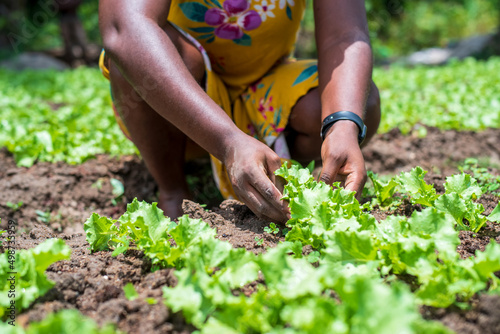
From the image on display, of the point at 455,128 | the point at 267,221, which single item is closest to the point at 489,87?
the point at 455,128

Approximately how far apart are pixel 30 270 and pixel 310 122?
1502 millimetres

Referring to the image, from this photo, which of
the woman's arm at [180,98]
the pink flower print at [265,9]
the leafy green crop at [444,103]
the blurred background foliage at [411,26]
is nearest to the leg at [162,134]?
the woman's arm at [180,98]

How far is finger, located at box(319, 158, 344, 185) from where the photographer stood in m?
1.77

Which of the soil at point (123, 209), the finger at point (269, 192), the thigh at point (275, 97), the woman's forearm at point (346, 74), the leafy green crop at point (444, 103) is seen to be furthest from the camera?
the leafy green crop at point (444, 103)

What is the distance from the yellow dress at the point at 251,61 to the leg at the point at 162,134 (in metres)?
0.14

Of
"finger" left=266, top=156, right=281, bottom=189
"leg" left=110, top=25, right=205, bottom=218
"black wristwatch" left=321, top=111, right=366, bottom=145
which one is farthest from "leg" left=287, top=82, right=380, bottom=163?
"finger" left=266, top=156, right=281, bottom=189

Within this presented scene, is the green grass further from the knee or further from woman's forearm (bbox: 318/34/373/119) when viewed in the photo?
woman's forearm (bbox: 318/34/373/119)

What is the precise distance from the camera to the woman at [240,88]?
1732mm

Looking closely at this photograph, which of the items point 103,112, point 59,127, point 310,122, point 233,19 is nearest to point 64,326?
point 310,122

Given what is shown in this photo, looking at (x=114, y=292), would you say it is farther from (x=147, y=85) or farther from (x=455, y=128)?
(x=455, y=128)

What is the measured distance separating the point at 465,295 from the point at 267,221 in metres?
0.79

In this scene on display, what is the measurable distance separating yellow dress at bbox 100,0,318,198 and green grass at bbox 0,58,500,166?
3.62 feet

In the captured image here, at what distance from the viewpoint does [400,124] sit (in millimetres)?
4051

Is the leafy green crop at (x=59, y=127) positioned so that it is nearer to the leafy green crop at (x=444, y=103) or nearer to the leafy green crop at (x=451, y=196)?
the leafy green crop at (x=451, y=196)
